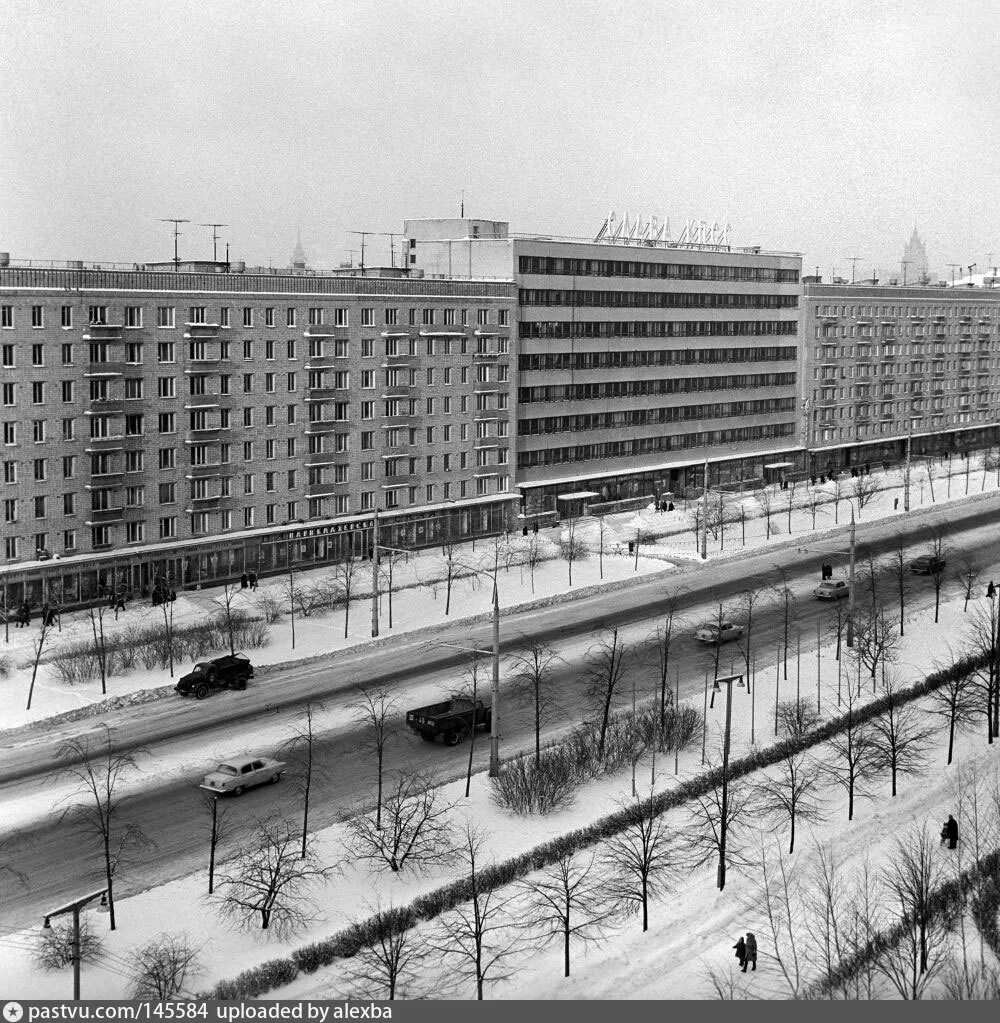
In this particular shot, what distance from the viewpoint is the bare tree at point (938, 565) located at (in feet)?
279

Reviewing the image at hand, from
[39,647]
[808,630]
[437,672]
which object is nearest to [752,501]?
[808,630]

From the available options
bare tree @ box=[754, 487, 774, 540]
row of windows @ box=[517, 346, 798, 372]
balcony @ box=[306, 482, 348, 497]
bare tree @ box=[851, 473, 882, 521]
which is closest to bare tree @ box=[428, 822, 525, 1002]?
balcony @ box=[306, 482, 348, 497]

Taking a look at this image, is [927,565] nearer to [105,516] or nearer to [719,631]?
[719,631]

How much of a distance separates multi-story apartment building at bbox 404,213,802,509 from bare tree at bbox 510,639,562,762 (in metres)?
38.3

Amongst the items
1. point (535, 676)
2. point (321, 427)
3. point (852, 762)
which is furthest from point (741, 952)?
point (321, 427)

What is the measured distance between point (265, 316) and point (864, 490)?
60.1 m

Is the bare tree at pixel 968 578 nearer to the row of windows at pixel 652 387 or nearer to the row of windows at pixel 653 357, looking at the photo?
the row of windows at pixel 652 387

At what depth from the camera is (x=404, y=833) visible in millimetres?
48531

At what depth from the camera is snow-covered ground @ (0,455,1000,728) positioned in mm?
68688

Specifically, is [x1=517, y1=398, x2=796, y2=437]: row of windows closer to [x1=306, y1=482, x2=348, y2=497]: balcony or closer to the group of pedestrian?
[x1=306, y1=482, x2=348, y2=497]: balcony

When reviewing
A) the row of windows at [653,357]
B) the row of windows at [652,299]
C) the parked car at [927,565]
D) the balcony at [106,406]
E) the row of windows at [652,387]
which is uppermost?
the row of windows at [652,299]

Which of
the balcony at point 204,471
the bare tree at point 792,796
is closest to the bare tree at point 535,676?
the bare tree at point 792,796

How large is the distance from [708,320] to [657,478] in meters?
16.1

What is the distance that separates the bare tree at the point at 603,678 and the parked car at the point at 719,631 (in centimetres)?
466
